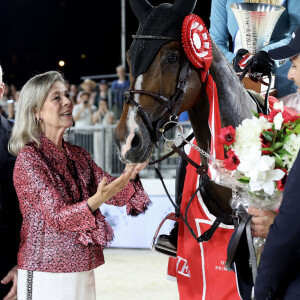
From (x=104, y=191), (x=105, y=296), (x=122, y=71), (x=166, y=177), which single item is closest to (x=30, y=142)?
(x=104, y=191)

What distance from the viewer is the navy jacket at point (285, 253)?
1505 millimetres

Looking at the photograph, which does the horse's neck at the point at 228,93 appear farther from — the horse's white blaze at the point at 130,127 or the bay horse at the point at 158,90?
the horse's white blaze at the point at 130,127

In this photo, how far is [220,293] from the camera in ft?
9.65

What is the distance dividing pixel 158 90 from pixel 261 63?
0.87 meters

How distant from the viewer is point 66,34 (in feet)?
49.4

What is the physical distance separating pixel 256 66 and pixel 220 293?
1319 millimetres

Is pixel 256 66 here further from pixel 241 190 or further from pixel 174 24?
pixel 241 190

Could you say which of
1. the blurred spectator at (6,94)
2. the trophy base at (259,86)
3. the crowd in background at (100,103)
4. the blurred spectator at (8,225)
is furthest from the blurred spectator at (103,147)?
the blurred spectator at (8,225)

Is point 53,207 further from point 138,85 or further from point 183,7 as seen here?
point 183,7

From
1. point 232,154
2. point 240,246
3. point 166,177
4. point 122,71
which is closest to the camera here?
point 232,154

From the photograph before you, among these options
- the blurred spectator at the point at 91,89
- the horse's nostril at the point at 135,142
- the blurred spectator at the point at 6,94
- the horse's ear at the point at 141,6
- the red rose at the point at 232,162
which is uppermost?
the horse's ear at the point at 141,6

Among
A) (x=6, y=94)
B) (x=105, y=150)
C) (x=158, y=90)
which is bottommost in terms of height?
(x=105, y=150)

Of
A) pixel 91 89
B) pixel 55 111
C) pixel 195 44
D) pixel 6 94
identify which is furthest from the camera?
pixel 6 94

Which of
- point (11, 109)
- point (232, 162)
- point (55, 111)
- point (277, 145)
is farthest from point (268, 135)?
point (11, 109)
